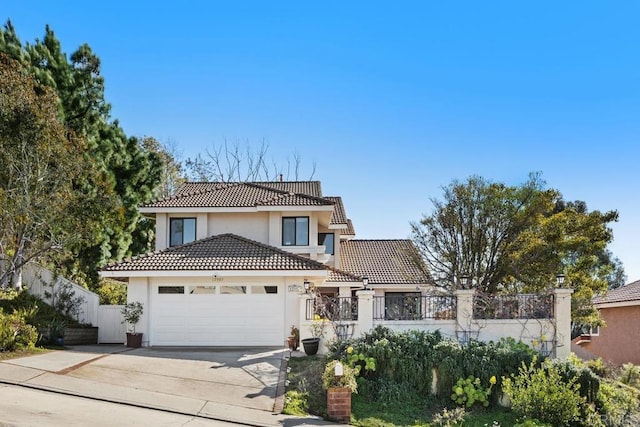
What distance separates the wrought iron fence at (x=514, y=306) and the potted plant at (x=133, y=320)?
38.5ft

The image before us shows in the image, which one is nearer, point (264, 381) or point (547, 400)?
point (547, 400)

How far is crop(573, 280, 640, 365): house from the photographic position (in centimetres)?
2738

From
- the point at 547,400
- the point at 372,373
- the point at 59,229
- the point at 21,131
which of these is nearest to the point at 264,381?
the point at 372,373

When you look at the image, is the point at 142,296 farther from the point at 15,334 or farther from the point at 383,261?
the point at 383,261

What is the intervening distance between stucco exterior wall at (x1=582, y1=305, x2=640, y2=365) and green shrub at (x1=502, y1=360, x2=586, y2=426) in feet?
49.4

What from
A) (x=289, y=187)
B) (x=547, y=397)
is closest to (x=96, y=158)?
(x=289, y=187)

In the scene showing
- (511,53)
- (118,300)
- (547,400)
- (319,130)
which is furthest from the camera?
(118,300)

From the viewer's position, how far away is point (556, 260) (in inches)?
945

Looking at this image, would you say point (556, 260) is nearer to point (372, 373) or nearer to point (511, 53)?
point (511, 53)

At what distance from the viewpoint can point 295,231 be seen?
27344mm

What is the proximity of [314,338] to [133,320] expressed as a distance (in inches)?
287

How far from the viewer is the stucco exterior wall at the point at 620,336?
1078 inches

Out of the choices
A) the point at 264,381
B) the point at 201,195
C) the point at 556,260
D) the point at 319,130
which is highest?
the point at 319,130

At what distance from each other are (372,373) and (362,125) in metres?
9.05
